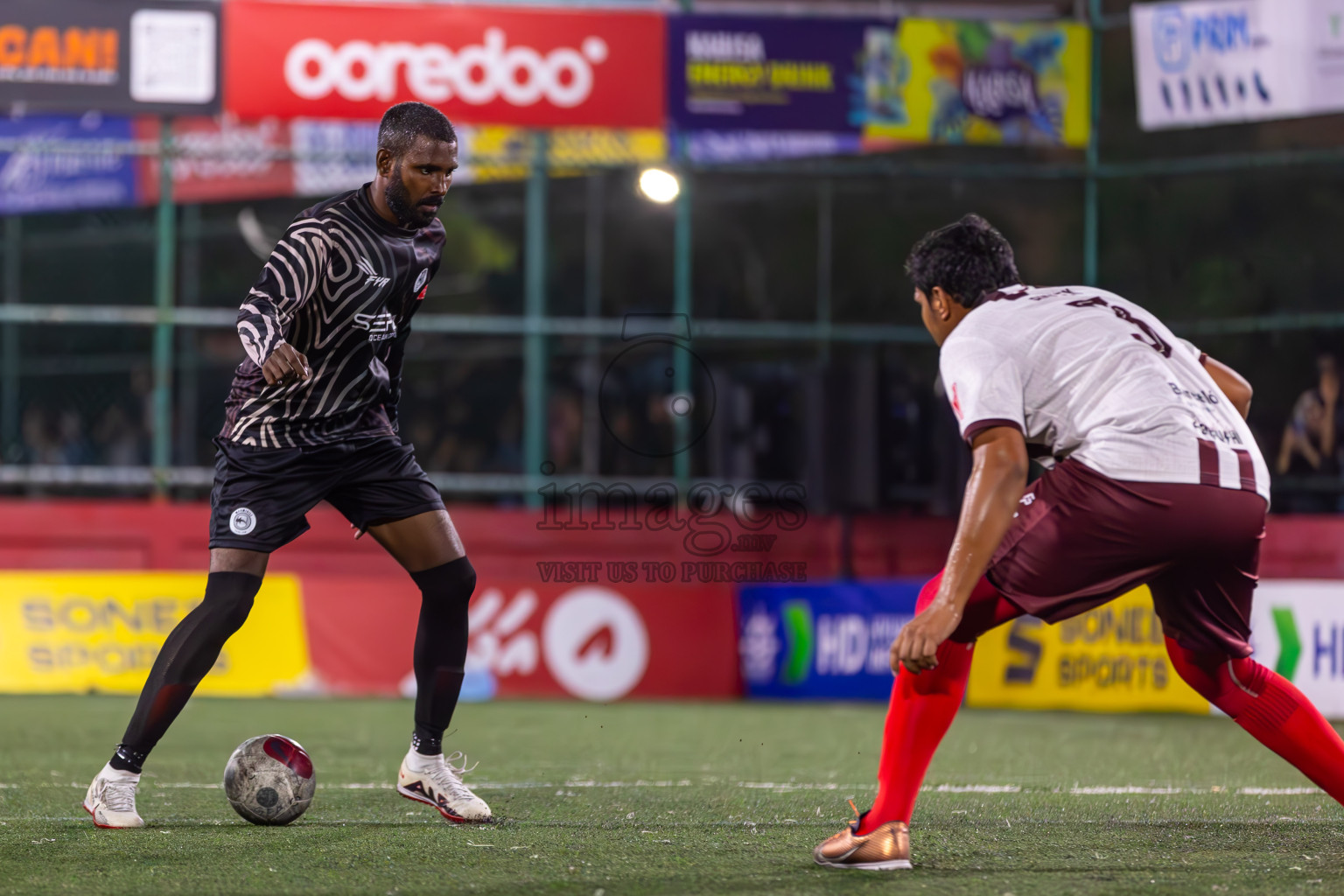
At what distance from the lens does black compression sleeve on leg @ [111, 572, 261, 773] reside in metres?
5.00

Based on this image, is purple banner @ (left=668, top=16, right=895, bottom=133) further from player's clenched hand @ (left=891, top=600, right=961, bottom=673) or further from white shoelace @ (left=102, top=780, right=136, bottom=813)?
player's clenched hand @ (left=891, top=600, right=961, bottom=673)

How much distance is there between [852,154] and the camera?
15.2m

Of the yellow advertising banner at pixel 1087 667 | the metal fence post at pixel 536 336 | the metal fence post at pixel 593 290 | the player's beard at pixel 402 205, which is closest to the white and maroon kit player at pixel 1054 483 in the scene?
the player's beard at pixel 402 205

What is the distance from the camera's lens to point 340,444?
5242 millimetres

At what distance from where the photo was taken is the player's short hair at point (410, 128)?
16.8 feet

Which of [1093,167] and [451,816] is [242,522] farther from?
[1093,167]

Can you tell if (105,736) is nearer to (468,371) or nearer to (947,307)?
(947,307)

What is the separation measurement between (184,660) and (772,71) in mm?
9468

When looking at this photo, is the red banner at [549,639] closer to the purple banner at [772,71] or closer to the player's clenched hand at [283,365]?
the purple banner at [772,71]

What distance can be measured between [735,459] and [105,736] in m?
6.19

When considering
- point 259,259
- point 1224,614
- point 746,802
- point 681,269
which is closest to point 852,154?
point 681,269

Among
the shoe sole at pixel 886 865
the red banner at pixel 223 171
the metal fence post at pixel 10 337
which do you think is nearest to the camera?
the shoe sole at pixel 886 865

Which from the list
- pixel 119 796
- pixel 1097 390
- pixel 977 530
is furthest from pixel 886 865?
pixel 119 796

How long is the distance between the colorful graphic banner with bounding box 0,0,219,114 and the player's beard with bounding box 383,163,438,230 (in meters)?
8.30
